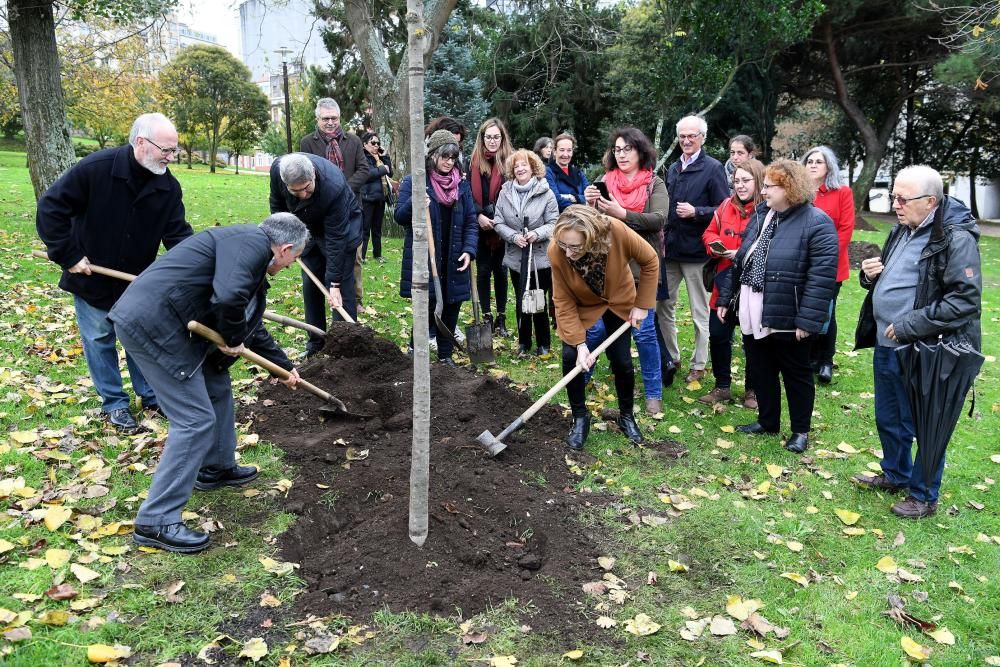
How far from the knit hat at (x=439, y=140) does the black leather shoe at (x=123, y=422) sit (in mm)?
3265

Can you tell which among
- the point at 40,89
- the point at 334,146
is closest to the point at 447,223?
the point at 334,146

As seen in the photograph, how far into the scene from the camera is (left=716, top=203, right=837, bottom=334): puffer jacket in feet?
15.0

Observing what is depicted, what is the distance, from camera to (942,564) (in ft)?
12.2

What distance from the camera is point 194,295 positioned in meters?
3.46

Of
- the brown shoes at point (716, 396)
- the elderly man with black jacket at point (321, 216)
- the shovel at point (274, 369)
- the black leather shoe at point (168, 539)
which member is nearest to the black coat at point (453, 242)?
the elderly man with black jacket at point (321, 216)

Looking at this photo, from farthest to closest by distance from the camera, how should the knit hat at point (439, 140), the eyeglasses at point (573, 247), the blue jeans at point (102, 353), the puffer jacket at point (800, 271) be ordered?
the knit hat at point (439, 140) → the blue jeans at point (102, 353) → the puffer jacket at point (800, 271) → the eyeglasses at point (573, 247)

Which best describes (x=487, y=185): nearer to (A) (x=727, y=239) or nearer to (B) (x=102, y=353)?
(A) (x=727, y=239)

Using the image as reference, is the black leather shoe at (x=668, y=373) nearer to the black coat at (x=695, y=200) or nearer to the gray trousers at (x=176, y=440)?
the black coat at (x=695, y=200)

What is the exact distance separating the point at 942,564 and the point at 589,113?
750 inches

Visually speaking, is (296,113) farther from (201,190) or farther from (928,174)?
(928,174)

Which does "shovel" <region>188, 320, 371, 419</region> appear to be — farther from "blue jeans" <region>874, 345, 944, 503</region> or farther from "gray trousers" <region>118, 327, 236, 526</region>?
"blue jeans" <region>874, 345, 944, 503</region>

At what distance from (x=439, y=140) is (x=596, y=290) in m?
2.34

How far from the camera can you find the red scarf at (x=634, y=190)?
5660 mm

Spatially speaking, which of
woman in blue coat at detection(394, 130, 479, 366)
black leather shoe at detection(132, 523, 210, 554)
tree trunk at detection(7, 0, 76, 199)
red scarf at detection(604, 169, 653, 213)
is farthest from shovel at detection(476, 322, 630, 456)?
tree trunk at detection(7, 0, 76, 199)
